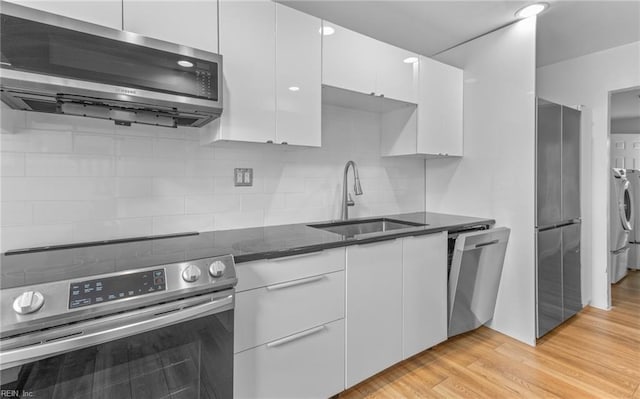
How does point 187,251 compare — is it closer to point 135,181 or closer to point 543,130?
point 135,181

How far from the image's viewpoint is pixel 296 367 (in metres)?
1.46

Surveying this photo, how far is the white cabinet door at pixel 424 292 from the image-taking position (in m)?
1.88

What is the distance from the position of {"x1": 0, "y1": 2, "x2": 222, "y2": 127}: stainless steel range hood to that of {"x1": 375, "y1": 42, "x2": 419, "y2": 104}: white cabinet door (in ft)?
3.79

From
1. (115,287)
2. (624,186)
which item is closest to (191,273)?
(115,287)

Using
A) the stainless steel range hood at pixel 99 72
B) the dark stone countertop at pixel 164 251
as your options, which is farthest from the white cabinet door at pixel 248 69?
the dark stone countertop at pixel 164 251

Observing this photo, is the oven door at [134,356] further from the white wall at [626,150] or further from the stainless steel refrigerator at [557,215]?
the white wall at [626,150]

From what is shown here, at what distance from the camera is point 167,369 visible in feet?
3.48

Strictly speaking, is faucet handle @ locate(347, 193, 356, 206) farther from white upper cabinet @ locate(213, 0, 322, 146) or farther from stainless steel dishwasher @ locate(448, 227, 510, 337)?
stainless steel dishwasher @ locate(448, 227, 510, 337)

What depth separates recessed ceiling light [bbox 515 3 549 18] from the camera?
2031mm

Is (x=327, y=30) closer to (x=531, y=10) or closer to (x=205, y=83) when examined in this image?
(x=205, y=83)

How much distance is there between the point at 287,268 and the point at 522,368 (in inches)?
68.7

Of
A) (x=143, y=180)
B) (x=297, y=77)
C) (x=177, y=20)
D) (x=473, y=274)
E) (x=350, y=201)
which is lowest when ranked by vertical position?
(x=473, y=274)

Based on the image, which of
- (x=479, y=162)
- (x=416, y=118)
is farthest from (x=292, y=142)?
(x=479, y=162)

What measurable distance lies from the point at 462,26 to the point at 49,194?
2.85 meters
